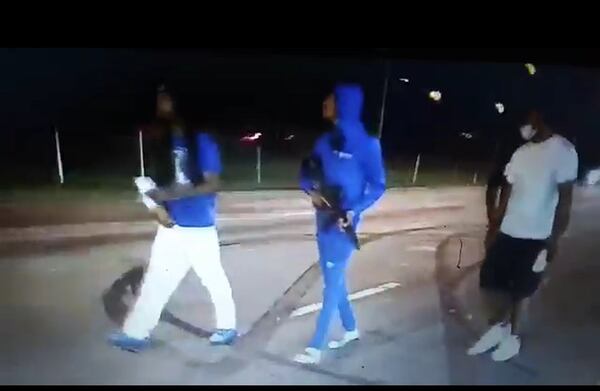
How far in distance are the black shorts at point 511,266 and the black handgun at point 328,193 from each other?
1.22 feet

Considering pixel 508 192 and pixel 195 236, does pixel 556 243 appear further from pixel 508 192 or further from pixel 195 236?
pixel 195 236

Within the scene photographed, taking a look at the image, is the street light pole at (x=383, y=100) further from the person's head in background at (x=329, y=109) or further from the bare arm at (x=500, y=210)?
the bare arm at (x=500, y=210)

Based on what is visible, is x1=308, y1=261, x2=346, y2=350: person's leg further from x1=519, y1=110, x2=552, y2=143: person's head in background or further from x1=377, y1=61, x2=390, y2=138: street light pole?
x1=519, y1=110, x2=552, y2=143: person's head in background

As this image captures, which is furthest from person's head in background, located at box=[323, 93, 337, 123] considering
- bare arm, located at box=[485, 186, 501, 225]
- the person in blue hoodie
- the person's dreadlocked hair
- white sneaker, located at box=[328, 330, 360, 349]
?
white sneaker, located at box=[328, 330, 360, 349]

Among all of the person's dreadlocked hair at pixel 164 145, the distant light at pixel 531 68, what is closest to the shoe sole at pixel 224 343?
the person's dreadlocked hair at pixel 164 145

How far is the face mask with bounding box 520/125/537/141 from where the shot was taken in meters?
2.47

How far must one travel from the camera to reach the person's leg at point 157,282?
2430mm

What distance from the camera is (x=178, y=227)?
243 centimetres

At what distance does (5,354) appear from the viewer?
2451 millimetres

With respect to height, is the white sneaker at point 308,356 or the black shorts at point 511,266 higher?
the black shorts at point 511,266

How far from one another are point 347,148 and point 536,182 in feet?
1.68

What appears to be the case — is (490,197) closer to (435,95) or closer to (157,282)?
(435,95)

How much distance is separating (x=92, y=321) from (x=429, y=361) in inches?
35.9

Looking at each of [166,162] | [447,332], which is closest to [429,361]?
[447,332]
